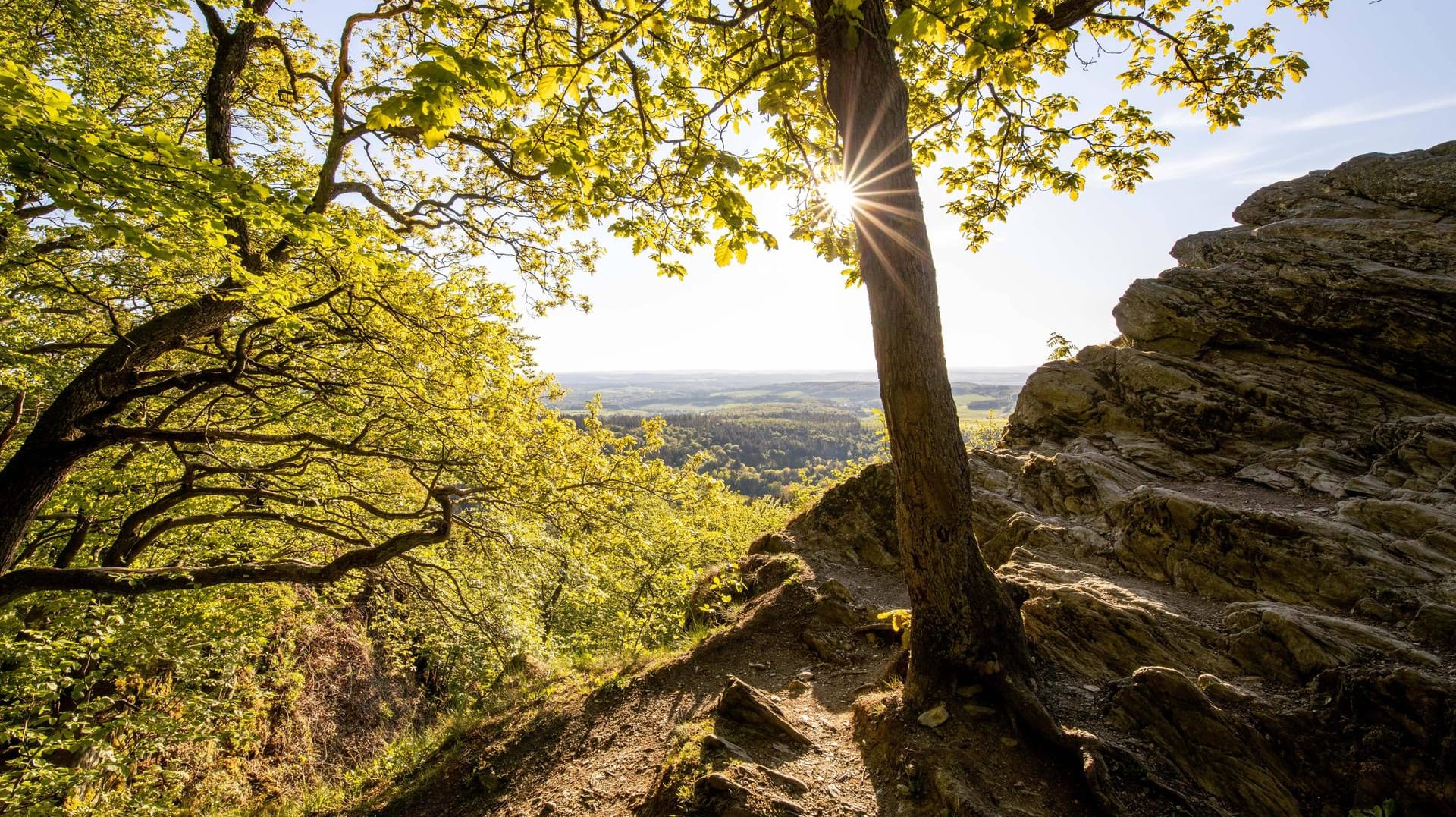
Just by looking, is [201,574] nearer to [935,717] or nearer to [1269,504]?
[935,717]

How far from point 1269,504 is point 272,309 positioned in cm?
1448

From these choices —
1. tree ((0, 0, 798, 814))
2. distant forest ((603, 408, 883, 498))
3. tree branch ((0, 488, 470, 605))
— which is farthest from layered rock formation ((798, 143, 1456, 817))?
distant forest ((603, 408, 883, 498))

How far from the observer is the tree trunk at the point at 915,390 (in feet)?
14.3

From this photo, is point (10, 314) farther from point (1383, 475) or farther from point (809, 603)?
point (1383, 475)

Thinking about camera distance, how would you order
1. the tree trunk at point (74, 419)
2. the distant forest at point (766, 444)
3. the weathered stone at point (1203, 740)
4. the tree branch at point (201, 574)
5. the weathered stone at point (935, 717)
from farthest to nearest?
the distant forest at point (766, 444)
the tree trunk at point (74, 419)
the tree branch at point (201, 574)
the weathered stone at point (935, 717)
the weathered stone at point (1203, 740)

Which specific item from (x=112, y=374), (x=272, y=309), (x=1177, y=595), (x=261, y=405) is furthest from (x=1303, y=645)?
(x=261, y=405)

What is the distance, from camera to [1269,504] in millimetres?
7863

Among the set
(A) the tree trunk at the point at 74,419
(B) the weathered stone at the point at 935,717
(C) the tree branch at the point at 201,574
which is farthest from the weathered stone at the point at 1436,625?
(A) the tree trunk at the point at 74,419

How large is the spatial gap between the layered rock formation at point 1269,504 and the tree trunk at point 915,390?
1.22m

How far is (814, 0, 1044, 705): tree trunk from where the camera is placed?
14.3 feet

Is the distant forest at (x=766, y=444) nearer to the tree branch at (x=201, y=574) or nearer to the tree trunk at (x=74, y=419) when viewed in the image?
the tree branch at (x=201, y=574)

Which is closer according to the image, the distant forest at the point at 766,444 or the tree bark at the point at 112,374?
the tree bark at the point at 112,374

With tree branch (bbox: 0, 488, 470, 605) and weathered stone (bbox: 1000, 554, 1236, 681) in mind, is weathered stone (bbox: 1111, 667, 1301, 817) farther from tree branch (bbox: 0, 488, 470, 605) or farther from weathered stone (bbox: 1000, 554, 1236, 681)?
tree branch (bbox: 0, 488, 470, 605)

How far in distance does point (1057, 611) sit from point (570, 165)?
7.31 m
